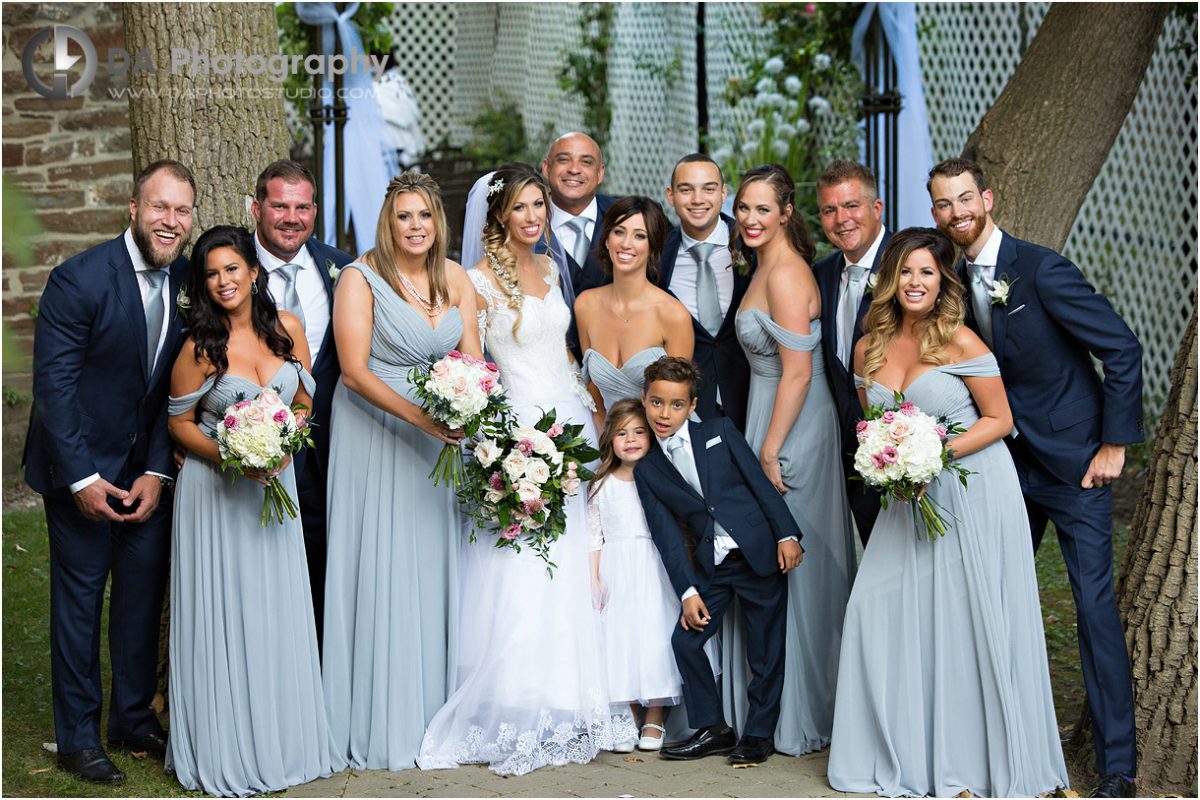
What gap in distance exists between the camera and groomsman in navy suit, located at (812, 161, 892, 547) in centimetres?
511

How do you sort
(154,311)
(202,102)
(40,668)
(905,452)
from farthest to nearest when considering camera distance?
(40,668) → (202,102) → (154,311) → (905,452)

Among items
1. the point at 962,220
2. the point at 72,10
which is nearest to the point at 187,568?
the point at 962,220

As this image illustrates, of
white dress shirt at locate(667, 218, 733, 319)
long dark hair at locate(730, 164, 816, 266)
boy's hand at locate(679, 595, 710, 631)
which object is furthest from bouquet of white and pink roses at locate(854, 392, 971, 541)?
white dress shirt at locate(667, 218, 733, 319)

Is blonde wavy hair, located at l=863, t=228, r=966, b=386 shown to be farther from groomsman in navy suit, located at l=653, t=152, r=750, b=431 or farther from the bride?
the bride

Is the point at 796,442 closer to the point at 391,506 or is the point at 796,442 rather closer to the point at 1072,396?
the point at 1072,396

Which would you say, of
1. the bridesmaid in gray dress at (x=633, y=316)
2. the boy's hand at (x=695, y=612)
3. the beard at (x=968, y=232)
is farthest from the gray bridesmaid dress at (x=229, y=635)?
the beard at (x=968, y=232)

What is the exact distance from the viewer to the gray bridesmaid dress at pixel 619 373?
5199 millimetres

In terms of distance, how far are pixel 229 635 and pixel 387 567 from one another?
0.63 metres

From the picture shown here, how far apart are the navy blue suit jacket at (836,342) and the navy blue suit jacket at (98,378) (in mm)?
2390

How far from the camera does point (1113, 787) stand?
4.64m

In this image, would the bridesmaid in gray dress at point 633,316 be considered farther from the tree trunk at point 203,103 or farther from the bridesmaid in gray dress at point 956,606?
the tree trunk at point 203,103

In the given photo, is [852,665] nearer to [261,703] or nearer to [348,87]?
[261,703]

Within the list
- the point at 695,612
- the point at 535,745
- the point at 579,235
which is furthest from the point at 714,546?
the point at 579,235

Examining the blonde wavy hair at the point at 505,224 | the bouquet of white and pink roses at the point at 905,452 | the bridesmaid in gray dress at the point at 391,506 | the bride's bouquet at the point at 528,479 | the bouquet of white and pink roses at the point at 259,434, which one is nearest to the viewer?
the bouquet of white and pink roses at the point at 905,452
